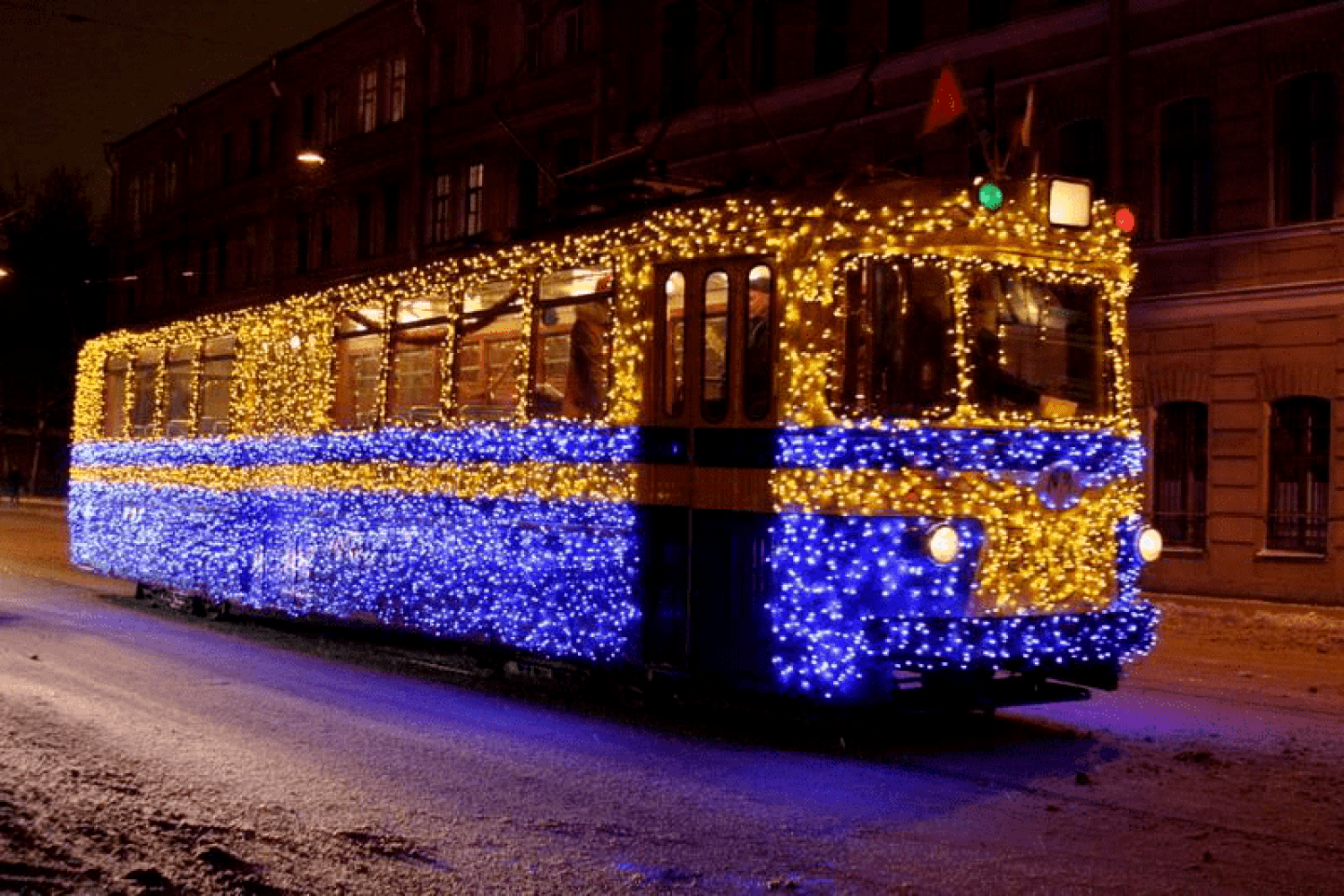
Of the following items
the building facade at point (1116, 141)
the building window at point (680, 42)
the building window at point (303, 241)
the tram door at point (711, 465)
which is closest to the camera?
the tram door at point (711, 465)

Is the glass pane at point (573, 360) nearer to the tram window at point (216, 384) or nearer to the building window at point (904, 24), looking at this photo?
the tram window at point (216, 384)

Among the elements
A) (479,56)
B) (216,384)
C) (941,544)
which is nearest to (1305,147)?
(216,384)

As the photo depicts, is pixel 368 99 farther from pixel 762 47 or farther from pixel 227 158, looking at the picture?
pixel 762 47

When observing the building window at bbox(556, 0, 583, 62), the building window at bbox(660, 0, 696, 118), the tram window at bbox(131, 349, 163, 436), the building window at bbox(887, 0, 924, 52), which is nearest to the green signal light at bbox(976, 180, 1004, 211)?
the tram window at bbox(131, 349, 163, 436)

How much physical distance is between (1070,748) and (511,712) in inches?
151

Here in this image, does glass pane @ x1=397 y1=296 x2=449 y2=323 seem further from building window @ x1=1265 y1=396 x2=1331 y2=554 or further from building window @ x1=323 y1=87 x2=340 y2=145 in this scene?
building window @ x1=323 y1=87 x2=340 y2=145

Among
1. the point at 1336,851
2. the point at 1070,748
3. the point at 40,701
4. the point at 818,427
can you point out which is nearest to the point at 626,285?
the point at 818,427

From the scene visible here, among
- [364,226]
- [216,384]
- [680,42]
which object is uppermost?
[680,42]

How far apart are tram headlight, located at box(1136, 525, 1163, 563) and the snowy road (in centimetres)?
120

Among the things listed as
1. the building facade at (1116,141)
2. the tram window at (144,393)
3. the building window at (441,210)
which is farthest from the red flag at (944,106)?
the building window at (441,210)

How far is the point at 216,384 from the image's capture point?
1752cm

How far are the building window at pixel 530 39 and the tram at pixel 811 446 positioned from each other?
81.6ft

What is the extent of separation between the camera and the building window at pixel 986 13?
86.4 ft

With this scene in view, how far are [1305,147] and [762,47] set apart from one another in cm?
1200
